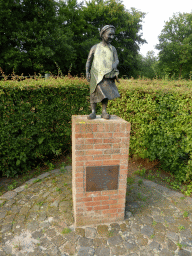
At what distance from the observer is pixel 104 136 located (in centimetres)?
267

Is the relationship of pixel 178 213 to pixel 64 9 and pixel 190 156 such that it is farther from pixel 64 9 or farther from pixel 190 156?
pixel 64 9

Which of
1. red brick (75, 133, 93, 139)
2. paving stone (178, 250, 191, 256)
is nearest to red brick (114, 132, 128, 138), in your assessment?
red brick (75, 133, 93, 139)

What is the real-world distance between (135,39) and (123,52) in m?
3.64

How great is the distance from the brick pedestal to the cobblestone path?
8.9 inches

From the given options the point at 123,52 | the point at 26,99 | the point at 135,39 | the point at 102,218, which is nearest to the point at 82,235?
the point at 102,218

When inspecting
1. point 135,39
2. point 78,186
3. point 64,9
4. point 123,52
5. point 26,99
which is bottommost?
point 78,186

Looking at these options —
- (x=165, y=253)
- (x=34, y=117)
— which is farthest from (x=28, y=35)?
(x=165, y=253)

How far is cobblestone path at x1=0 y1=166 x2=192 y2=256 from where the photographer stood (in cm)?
252

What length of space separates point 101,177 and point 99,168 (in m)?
0.16

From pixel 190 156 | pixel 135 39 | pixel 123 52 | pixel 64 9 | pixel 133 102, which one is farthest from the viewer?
pixel 135 39

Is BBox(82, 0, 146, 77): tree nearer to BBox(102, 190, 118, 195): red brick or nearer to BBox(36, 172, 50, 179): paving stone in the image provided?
BBox(36, 172, 50, 179): paving stone

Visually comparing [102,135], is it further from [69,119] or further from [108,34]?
[69,119]

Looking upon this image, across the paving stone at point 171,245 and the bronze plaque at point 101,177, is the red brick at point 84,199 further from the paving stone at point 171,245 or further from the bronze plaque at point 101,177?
the paving stone at point 171,245

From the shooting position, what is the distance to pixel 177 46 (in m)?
23.0
